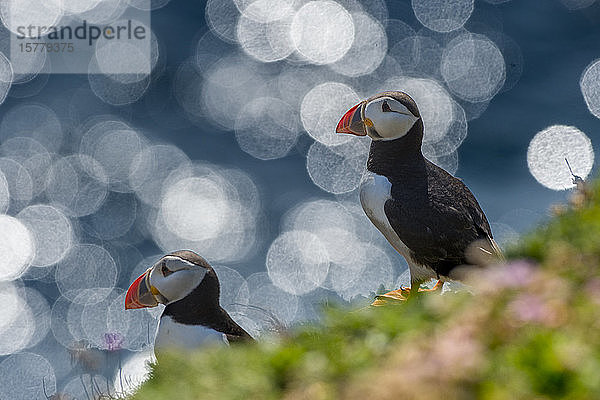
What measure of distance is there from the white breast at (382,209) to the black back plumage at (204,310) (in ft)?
4.21

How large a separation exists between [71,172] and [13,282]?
14.5 ft

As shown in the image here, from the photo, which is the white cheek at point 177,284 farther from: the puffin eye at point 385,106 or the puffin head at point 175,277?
the puffin eye at point 385,106

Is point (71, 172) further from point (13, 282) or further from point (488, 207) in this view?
point (488, 207)

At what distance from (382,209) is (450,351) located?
12.3ft

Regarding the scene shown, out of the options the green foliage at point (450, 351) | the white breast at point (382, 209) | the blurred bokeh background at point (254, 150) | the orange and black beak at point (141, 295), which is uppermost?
the green foliage at point (450, 351)

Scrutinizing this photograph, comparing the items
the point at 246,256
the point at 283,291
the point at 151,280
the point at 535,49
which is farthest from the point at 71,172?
the point at 151,280

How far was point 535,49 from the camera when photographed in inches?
1019

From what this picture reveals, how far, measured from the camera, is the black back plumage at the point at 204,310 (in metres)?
6.41

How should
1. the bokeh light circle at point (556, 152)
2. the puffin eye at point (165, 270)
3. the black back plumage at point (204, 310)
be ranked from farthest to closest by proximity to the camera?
1. the bokeh light circle at point (556, 152)
2. the puffin eye at point (165, 270)
3. the black back plumage at point (204, 310)

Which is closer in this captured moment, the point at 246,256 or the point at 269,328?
the point at 269,328

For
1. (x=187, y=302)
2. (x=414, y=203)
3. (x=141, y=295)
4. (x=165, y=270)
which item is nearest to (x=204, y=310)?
(x=187, y=302)

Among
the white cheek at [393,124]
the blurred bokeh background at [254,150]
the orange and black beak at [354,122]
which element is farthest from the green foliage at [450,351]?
the blurred bokeh background at [254,150]

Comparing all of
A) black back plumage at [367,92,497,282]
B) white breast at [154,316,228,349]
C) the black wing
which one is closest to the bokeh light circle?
black back plumage at [367,92,497,282]

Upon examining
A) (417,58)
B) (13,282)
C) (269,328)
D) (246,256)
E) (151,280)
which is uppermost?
(269,328)
